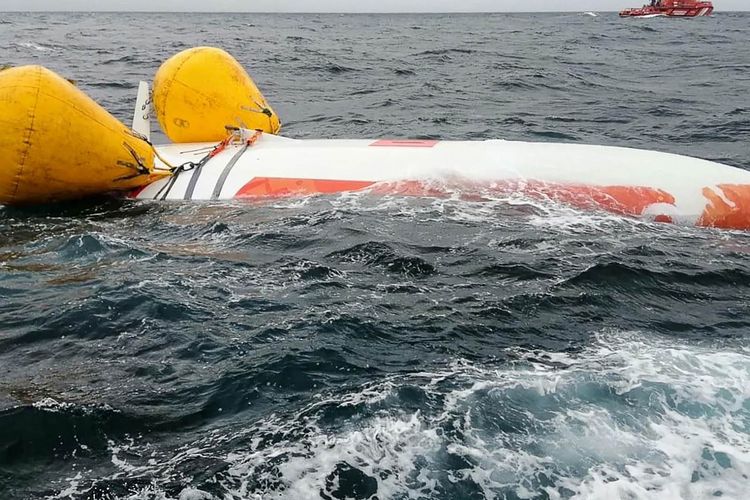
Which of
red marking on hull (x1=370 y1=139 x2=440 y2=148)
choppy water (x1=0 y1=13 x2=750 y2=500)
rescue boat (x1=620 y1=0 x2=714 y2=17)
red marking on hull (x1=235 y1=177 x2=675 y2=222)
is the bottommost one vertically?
choppy water (x1=0 y1=13 x2=750 y2=500)

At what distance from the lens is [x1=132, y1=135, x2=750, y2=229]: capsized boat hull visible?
6270 millimetres

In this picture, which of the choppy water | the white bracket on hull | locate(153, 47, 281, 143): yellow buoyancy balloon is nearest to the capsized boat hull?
the choppy water

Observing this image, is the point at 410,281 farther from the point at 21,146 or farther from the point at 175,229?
the point at 21,146

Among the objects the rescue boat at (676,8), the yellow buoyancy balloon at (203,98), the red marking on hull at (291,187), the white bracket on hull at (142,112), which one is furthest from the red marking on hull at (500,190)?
the rescue boat at (676,8)

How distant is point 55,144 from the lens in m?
6.82

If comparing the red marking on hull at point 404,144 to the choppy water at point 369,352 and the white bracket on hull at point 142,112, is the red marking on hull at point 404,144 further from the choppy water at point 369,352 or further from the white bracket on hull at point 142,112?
the white bracket on hull at point 142,112

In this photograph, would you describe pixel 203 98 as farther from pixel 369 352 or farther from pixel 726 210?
pixel 726 210

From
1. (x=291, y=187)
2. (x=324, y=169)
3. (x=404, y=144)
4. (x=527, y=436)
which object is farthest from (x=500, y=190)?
(x=527, y=436)

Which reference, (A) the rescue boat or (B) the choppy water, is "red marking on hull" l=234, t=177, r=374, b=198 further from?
(A) the rescue boat

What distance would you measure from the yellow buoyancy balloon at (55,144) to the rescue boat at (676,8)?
216 feet

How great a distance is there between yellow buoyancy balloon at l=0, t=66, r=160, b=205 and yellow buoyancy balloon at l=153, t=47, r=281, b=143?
119 centimetres

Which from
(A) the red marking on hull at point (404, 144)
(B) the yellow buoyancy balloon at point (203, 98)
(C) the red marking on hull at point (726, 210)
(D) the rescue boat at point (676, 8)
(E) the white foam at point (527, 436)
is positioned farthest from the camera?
(D) the rescue boat at point (676, 8)

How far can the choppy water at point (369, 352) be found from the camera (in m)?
3.01

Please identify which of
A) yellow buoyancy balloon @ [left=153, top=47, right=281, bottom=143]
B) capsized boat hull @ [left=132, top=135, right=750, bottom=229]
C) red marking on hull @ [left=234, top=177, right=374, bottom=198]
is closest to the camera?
capsized boat hull @ [left=132, top=135, right=750, bottom=229]
